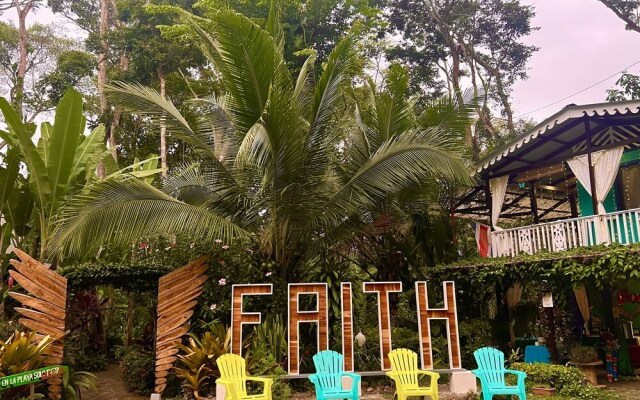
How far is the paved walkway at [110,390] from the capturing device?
8684 mm

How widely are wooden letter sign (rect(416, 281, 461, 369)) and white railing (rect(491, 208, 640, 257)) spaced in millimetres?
2508

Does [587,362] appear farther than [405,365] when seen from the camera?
Yes

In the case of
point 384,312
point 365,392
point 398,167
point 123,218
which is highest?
point 398,167

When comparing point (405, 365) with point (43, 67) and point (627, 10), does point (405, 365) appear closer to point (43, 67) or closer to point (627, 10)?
point (627, 10)

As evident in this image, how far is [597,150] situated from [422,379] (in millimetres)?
5277

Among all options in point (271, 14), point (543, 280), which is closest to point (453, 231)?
point (543, 280)

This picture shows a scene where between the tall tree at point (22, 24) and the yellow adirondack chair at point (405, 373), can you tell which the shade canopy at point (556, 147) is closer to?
the yellow adirondack chair at point (405, 373)

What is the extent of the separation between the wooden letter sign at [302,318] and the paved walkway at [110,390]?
298 cm

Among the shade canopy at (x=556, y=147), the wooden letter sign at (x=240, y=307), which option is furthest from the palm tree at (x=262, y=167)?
the shade canopy at (x=556, y=147)

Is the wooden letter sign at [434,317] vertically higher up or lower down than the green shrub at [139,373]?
higher up

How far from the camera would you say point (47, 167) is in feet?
29.4

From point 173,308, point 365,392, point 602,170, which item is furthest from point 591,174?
point 173,308

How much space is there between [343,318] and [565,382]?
3.55m

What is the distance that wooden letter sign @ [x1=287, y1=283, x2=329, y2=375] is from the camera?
760 centimetres
